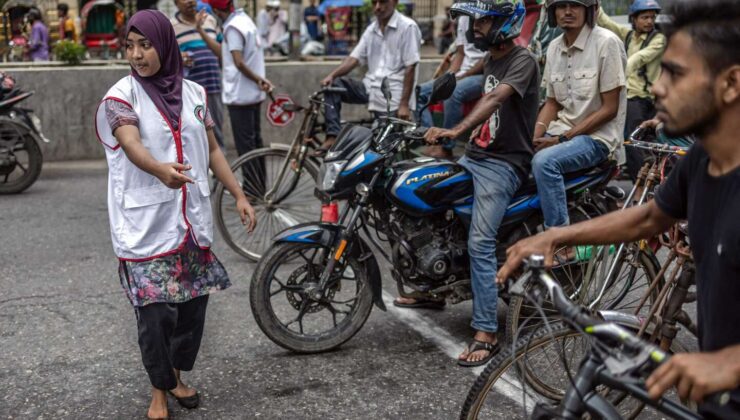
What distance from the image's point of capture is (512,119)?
442 centimetres

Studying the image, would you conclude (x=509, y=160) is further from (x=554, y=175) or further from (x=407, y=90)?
(x=407, y=90)

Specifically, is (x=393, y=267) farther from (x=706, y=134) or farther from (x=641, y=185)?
(x=706, y=134)

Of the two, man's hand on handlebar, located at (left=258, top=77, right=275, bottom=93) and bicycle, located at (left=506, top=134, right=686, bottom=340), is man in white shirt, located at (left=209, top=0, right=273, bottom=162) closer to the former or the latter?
man's hand on handlebar, located at (left=258, top=77, right=275, bottom=93)

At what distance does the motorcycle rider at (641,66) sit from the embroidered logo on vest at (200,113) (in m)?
4.13

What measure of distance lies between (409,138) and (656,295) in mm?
1514

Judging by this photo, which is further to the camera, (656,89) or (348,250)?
(348,250)

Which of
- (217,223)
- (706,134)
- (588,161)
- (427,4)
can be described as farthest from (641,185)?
(427,4)

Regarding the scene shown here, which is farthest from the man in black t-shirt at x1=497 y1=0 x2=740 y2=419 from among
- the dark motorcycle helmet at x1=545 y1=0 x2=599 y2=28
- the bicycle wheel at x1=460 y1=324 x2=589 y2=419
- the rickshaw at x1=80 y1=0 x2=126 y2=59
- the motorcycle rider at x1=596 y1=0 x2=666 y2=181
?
the rickshaw at x1=80 y1=0 x2=126 y2=59

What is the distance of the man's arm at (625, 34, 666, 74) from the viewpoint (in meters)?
7.06

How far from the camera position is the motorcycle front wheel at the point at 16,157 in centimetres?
809

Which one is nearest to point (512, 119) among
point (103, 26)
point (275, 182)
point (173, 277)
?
point (173, 277)

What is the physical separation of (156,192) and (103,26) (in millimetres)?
13081

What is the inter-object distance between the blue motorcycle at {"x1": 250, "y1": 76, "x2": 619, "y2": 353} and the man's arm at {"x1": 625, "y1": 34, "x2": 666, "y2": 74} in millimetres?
2844

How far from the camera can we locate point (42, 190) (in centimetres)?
844
